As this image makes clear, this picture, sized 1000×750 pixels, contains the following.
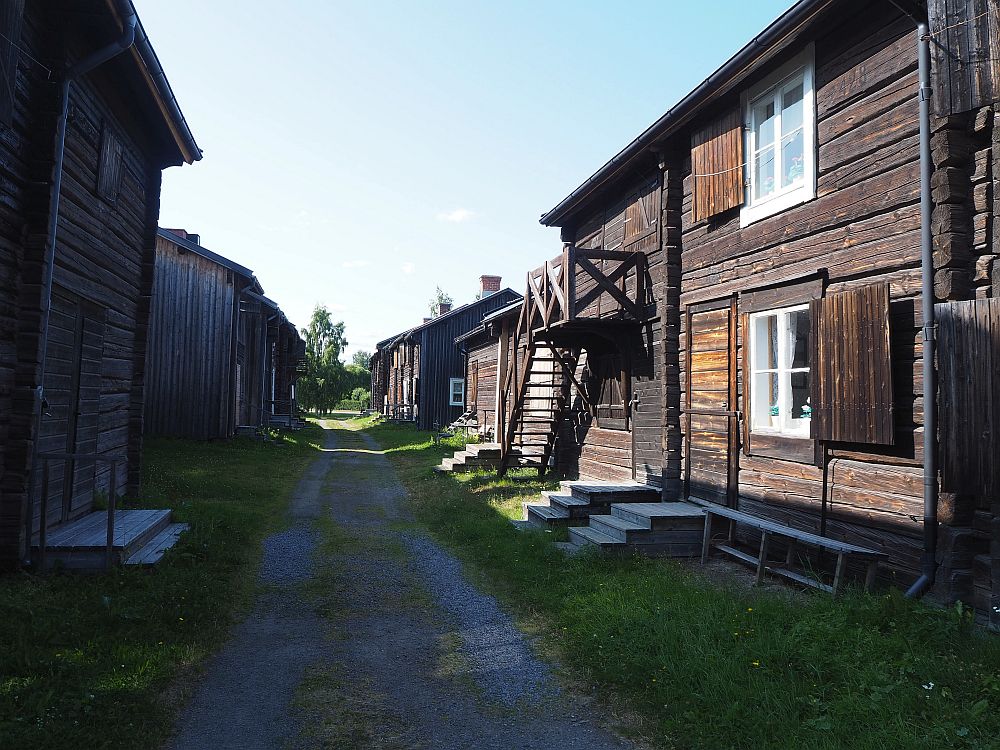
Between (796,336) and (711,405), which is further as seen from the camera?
(711,405)

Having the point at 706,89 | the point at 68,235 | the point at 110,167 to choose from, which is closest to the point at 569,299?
the point at 706,89

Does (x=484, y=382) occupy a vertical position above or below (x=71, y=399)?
above

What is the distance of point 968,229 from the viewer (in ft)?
18.2

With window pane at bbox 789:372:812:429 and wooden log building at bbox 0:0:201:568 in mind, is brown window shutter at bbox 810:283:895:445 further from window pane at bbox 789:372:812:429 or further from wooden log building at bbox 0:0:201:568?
wooden log building at bbox 0:0:201:568

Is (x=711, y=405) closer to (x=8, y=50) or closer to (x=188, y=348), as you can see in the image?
(x=8, y=50)

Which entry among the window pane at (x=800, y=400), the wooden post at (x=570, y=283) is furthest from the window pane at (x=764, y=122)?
the wooden post at (x=570, y=283)

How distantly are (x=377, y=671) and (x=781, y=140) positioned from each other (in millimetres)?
6983

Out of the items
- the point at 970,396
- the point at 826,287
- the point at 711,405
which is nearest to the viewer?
the point at 970,396

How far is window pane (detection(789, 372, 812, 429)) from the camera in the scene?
A: 7.52 meters

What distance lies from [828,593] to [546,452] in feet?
28.2

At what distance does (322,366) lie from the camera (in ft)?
180

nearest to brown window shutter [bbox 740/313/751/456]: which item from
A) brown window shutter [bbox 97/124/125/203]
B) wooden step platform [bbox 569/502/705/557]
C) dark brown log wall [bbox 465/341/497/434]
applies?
wooden step platform [bbox 569/502/705/557]

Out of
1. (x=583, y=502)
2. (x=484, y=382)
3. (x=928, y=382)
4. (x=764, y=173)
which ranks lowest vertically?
(x=583, y=502)

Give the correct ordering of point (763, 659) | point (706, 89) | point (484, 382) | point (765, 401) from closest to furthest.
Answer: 1. point (763, 659)
2. point (765, 401)
3. point (706, 89)
4. point (484, 382)
